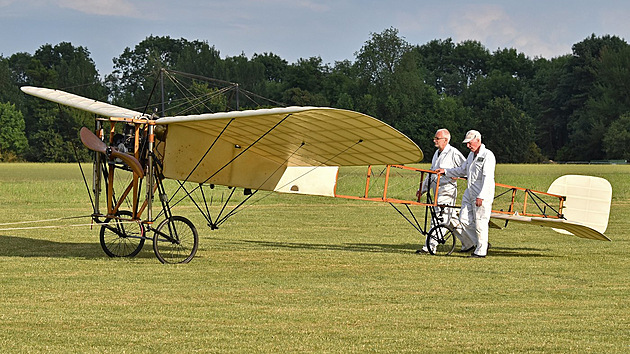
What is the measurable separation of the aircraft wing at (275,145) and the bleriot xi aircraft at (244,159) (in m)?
0.02

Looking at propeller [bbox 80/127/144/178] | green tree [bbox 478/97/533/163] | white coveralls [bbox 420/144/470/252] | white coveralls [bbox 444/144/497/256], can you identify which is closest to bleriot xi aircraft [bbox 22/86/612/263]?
propeller [bbox 80/127/144/178]

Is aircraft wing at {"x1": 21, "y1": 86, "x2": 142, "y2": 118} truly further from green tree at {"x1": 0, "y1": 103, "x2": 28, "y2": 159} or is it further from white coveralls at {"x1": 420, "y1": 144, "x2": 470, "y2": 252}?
green tree at {"x1": 0, "y1": 103, "x2": 28, "y2": 159}

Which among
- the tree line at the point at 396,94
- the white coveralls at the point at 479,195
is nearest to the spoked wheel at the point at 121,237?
the white coveralls at the point at 479,195

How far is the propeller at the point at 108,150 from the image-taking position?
11781 millimetres

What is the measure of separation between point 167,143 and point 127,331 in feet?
19.3

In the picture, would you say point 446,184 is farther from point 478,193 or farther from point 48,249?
point 48,249

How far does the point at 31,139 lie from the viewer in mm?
81562

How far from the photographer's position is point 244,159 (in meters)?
13.7

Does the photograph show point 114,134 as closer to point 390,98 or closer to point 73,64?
point 390,98

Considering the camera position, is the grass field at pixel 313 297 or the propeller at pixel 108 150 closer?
the grass field at pixel 313 297

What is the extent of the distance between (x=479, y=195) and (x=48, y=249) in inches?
268

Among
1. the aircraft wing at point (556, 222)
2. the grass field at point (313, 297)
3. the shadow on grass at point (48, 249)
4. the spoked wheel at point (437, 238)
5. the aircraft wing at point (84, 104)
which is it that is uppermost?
the aircraft wing at point (84, 104)

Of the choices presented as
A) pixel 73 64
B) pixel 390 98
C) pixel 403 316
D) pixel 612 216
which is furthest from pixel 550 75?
pixel 403 316

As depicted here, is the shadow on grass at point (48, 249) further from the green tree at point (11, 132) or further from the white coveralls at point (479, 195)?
the green tree at point (11, 132)
